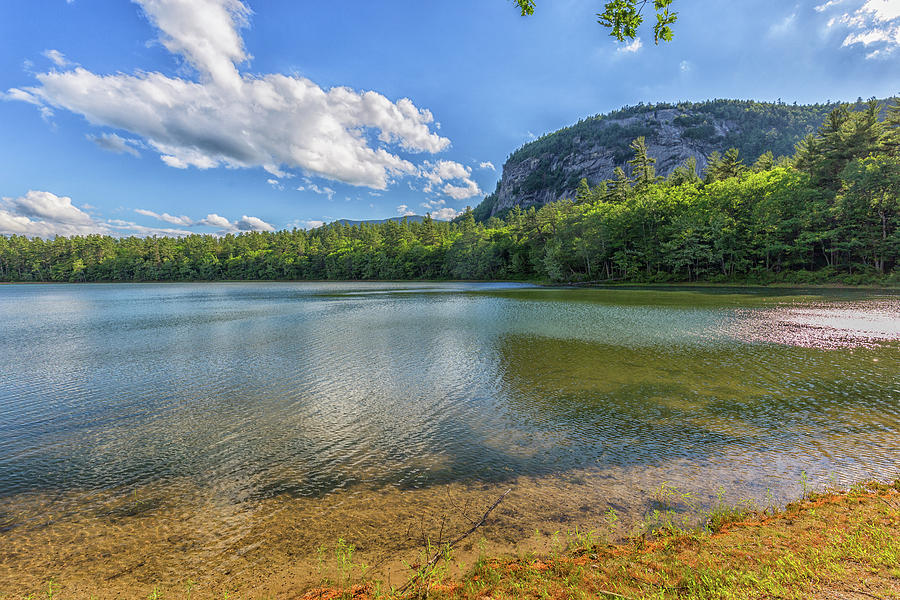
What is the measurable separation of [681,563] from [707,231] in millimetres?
70977

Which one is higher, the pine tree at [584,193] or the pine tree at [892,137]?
the pine tree at [584,193]

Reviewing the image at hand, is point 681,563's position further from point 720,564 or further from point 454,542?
point 454,542

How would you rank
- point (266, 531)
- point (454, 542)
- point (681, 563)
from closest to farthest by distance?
1. point (681, 563)
2. point (454, 542)
3. point (266, 531)

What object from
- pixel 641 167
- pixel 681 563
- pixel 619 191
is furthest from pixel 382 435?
pixel 641 167

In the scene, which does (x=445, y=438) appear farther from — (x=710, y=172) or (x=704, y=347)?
(x=710, y=172)

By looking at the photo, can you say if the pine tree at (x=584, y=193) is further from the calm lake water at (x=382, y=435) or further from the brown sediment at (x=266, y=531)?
the brown sediment at (x=266, y=531)

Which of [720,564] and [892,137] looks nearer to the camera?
[720,564]

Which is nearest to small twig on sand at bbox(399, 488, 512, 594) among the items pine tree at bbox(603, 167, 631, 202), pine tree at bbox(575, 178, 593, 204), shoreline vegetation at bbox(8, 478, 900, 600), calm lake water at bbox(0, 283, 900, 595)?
shoreline vegetation at bbox(8, 478, 900, 600)

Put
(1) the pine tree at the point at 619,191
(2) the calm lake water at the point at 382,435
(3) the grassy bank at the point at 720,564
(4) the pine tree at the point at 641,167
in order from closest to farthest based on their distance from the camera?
(3) the grassy bank at the point at 720,564, (2) the calm lake water at the point at 382,435, (4) the pine tree at the point at 641,167, (1) the pine tree at the point at 619,191

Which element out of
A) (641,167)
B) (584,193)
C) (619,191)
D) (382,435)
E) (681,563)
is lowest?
(382,435)

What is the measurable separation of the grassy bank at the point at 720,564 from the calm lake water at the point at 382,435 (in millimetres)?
999

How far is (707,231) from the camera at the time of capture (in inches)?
2415

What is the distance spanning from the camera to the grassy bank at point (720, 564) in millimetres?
3646

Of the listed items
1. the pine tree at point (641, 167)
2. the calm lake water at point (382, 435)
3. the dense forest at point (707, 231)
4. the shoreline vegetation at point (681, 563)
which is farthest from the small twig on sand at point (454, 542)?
the pine tree at point (641, 167)
